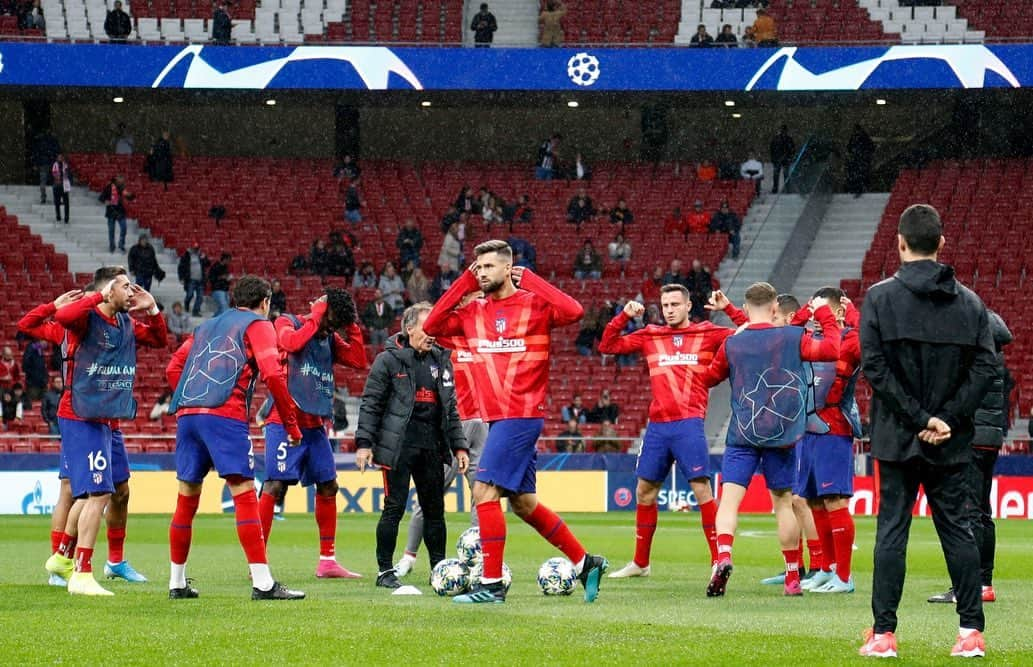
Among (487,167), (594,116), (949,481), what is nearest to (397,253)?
(487,167)

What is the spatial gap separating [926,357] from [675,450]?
5.65 metres

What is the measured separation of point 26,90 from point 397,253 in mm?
10449

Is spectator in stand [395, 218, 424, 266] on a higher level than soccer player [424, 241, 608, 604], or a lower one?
lower

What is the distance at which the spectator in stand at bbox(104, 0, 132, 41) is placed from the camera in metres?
37.7

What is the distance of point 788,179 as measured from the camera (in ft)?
129

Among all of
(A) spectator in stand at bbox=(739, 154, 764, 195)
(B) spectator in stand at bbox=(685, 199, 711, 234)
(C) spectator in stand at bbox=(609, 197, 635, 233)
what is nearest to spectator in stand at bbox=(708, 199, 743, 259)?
(B) spectator in stand at bbox=(685, 199, 711, 234)

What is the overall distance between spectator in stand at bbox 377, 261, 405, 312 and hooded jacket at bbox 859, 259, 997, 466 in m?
26.1

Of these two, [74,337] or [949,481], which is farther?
[74,337]

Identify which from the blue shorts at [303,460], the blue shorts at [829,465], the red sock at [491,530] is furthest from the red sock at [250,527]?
the blue shorts at [829,465]

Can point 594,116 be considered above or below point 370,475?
above

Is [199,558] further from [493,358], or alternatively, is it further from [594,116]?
[594,116]

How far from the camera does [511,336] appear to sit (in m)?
10.8

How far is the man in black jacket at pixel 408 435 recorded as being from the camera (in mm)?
12828

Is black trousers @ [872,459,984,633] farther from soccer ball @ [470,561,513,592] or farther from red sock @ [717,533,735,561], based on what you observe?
soccer ball @ [470,561,513,592]
